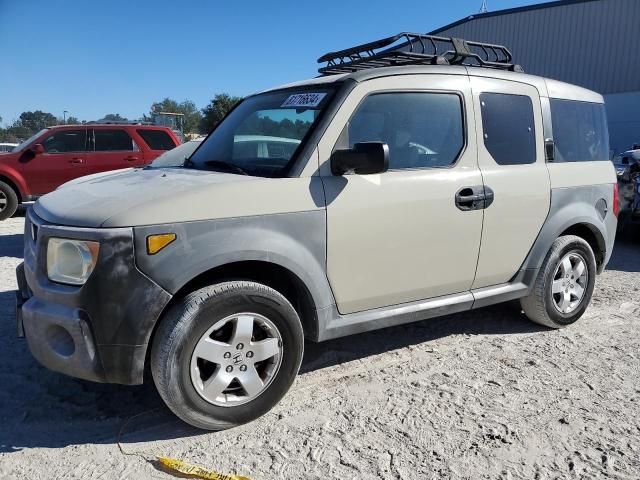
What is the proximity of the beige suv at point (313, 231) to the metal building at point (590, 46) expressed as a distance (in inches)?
781

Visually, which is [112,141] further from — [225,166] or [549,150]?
[549,150]

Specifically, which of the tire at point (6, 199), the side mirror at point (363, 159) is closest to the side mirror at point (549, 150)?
the side mirror at point (363, 159)

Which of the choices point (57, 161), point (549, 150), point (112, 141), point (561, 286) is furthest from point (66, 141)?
point (561, 286)

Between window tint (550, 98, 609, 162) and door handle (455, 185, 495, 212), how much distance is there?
91 cm

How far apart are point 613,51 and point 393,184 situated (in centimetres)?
2249

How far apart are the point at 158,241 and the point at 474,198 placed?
2046mm

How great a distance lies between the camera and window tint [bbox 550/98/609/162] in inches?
161

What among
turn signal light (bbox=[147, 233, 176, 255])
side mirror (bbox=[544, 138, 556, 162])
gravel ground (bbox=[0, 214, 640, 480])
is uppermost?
side mirror (bbox=[544, 138, 556, 162])

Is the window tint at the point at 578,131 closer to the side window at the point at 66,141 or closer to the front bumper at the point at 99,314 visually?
the front bumper at the point at 99,314

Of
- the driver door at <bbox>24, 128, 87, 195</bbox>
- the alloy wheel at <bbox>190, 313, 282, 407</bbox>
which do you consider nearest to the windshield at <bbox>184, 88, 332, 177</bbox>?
the alloy wheel at <bbox>190, 313, 282, 407</bbox>

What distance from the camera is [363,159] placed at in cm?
283

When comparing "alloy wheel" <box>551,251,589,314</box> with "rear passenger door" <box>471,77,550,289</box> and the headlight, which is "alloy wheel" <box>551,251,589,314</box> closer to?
"rear passenger door" <box>471,77,550,289</box>

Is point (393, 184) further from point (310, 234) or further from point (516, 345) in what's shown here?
point (516, 345)

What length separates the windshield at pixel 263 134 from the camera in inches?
122
